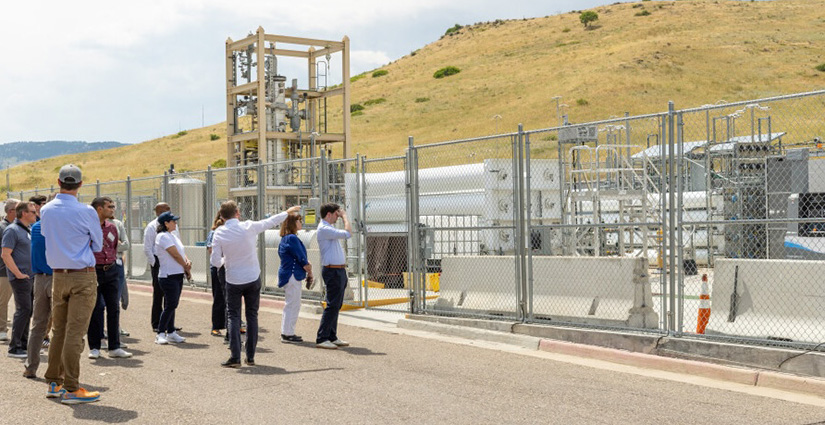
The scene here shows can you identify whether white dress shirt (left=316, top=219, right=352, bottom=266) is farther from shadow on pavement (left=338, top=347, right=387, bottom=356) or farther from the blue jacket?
shadow on pavement (left=338, top=347, right=387, bottom=356)

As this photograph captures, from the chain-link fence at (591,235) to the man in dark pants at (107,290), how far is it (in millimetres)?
4158

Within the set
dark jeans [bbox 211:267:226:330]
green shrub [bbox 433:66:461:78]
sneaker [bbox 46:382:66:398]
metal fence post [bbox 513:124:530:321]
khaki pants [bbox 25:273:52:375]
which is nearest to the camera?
sneaker [bbox 46:382:66:398]

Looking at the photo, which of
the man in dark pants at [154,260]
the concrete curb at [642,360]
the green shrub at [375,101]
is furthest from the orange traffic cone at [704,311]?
the green shrub at [375,101]

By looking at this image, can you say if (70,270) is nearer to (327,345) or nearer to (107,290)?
(107,290)

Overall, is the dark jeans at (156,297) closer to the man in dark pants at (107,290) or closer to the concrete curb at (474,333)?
the man in dark pants at (107,290)

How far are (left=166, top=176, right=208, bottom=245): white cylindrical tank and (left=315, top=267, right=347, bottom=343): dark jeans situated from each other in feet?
36.7

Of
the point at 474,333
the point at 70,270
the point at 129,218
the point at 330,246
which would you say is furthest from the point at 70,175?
the point at 129,218

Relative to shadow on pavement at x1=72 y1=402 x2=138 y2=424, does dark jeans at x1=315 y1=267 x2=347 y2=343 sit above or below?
above

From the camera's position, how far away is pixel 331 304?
36.2ft

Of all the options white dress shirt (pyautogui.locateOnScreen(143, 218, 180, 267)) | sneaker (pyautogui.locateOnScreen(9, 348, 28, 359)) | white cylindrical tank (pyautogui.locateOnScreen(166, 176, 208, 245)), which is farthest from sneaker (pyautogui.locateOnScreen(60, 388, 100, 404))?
white cylindrical tank (pyautogui.locateOnScreen(166, 176, 208, 245))

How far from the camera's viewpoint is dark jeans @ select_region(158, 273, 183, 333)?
1144 centimetres

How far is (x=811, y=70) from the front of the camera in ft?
229

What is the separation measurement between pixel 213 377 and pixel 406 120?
72902mm

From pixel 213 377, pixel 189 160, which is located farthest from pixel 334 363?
pixel 189 160
